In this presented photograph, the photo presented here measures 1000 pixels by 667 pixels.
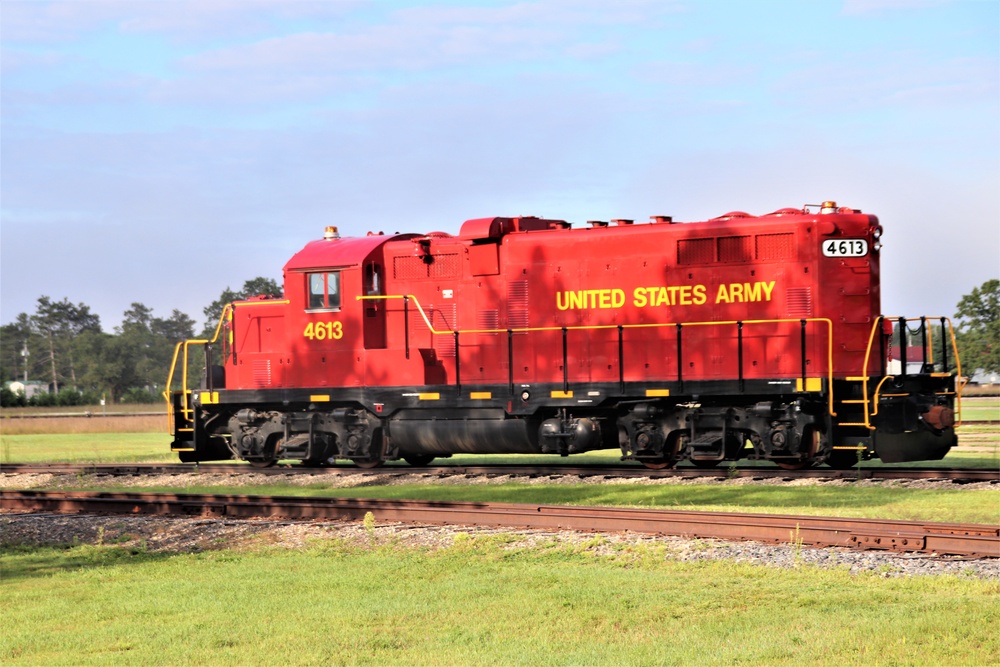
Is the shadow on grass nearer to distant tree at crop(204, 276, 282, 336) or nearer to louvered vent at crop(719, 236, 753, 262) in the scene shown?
louvered vent at crop(719, 236, 753, 262)

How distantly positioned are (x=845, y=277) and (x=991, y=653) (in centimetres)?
1025

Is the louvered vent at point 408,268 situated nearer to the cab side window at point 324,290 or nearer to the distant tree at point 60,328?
the cab side window at point 324,290

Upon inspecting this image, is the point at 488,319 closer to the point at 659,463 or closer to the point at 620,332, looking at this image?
the point at 620,332

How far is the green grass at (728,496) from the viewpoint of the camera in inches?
491

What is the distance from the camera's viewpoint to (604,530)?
36.1ft

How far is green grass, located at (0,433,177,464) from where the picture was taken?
86.3 ft

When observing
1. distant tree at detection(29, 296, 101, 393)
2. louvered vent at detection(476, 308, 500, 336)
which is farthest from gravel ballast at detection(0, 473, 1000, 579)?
distant tree at detection(29, 296, 101, 393)

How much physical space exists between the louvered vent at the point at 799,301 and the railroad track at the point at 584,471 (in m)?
2.30

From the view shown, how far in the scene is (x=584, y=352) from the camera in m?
17.4

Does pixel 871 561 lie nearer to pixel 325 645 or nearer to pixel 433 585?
pixel 433 585

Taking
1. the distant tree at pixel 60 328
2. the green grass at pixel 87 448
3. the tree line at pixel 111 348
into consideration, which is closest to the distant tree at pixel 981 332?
the tree line at pixel 111 348

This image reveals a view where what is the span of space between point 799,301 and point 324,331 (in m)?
7.87

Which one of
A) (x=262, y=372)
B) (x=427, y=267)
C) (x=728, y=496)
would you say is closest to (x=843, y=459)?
(x=728, y=496)

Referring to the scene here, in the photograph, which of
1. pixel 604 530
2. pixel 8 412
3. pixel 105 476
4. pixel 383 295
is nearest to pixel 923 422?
pixel 604 530
